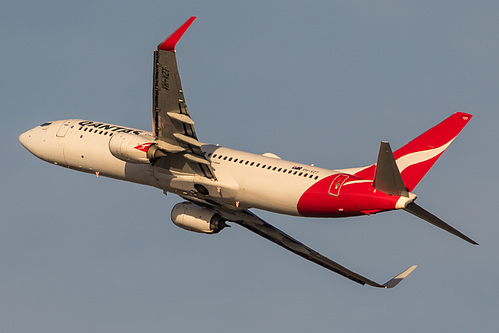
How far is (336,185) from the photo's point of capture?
58281mm

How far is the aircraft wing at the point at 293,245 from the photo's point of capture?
2677 inches

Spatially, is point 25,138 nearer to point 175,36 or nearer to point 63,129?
point 63,129

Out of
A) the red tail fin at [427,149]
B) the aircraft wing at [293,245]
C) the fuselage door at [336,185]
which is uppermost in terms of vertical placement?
the red tail fin at [427,149]

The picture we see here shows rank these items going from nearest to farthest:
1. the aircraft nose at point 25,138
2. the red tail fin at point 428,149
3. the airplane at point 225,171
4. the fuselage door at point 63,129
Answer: the airplane at point 225,171
the red tail fin at point 428,149
the fuselage door at point 63,129
the aircraft nose at point 25,138

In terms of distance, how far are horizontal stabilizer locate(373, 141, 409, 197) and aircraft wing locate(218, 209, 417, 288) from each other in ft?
47.9

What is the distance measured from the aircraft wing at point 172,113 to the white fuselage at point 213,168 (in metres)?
1.38

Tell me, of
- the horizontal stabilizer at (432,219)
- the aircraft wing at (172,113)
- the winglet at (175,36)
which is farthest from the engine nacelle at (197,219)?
the horizontal stabilizer at (432,219)

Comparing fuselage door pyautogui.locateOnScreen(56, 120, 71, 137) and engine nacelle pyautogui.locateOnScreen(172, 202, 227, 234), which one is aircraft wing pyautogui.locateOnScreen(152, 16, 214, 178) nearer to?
engine nacelle pyautogui.locateOnScreen(172, 202, 227, 234)

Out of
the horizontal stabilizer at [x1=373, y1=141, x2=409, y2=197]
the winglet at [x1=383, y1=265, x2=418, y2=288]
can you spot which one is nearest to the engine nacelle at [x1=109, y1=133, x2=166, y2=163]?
the horizontal stabilizer at [x1=373, y1=141, x2=409, y2=197]

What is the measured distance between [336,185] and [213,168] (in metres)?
8.30

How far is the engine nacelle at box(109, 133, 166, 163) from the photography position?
60.2 m

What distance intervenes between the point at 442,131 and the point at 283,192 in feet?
32.7

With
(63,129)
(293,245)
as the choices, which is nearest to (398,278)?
(293,245)

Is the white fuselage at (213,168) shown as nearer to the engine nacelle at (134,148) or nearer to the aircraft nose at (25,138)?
the aircraft nose at (25,138)
